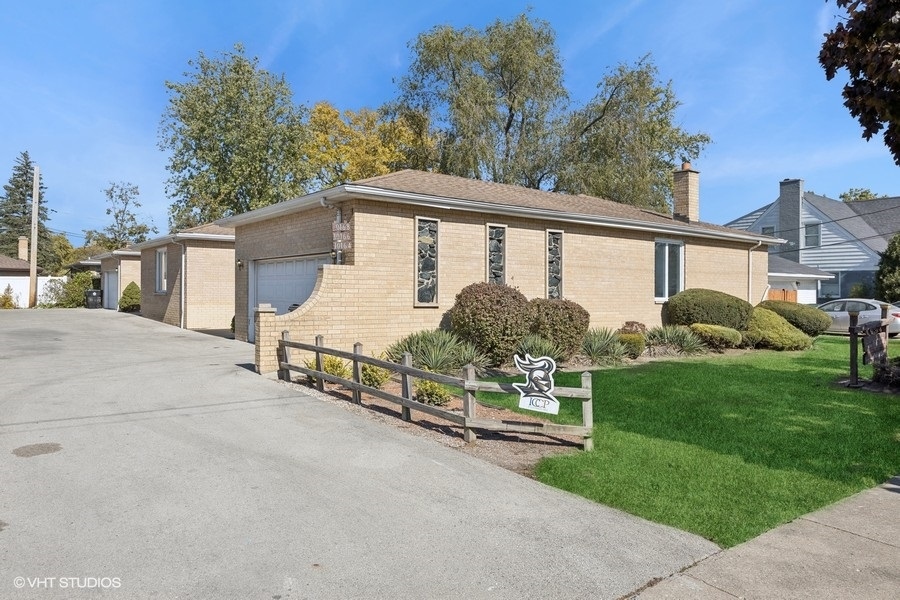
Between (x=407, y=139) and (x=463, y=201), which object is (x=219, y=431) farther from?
(x=407, y=139)

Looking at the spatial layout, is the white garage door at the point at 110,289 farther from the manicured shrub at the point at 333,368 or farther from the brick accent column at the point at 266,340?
the manicured shrub at the point at 333,368

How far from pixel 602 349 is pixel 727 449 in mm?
7610

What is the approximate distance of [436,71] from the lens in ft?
109

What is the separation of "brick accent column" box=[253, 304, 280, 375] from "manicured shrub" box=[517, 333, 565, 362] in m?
4.93

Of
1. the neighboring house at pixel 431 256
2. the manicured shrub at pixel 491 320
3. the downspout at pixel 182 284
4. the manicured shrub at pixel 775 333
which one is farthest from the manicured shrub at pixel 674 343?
the downspout at pixel 182 284

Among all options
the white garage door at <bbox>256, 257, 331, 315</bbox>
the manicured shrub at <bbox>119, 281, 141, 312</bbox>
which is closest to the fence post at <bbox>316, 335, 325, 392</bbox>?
the white garage door at <bbox>256, 257, 331, 315</bbox>

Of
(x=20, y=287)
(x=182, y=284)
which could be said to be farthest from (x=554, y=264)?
(x=20, y=287)

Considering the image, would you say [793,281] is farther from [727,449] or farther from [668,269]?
[727,449]

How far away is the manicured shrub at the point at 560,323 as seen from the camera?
13.8 metres

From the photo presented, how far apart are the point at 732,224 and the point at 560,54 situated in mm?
17083

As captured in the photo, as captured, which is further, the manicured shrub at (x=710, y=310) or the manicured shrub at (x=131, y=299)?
the manicured shrub at (x=131, y=299)

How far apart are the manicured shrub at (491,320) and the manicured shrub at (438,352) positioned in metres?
0.26

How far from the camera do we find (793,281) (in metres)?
31.7

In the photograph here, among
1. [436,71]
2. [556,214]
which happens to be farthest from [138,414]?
[436,71]
